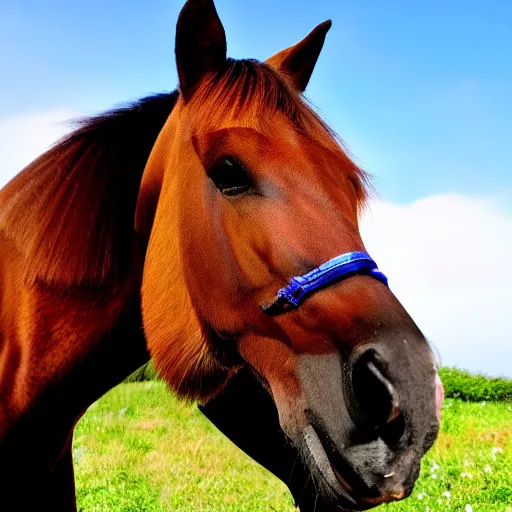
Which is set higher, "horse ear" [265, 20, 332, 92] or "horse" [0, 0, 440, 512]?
"horse ear" [265, 20, 332, 92]

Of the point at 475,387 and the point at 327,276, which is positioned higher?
the point at 327,276

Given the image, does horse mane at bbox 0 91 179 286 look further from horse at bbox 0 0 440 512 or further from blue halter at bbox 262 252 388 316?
blue halter at bbox 262 252 388 316

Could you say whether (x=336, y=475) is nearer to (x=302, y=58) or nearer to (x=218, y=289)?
(x=218, y=289)

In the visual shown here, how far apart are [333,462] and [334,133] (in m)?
1.37

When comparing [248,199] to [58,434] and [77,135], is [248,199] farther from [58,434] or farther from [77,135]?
[58,434]

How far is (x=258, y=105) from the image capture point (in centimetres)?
246

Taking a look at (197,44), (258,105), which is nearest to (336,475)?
(258,105)

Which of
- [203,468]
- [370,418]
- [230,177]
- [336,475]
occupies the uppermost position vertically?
[230,177]

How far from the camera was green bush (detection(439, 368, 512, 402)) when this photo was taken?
16391 mm

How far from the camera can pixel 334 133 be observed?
2.67m

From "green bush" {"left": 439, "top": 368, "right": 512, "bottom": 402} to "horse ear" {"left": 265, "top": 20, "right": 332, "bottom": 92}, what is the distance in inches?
569

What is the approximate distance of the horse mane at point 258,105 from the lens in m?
2.45

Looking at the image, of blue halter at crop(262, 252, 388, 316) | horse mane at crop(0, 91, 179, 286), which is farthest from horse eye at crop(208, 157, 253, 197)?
horse mane at crop(0, 91, 179, 286)

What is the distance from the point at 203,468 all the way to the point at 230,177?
6.72 metres
